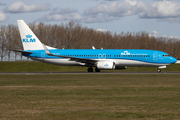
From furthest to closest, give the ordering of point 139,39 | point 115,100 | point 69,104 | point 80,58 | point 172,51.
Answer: point 172,51 < point 139,39 < point 80,58 < point 115,100 < point 69,104

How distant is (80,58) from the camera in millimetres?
47062

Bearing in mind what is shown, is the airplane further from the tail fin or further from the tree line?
the tree line

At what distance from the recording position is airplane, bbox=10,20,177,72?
47.7m

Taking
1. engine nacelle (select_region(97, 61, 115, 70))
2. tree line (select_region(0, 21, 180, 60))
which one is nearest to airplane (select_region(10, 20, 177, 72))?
engine nacelle (select_region(97, 61, 115, 70))

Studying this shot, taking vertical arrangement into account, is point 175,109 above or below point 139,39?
below

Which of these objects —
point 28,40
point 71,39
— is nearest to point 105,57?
point 28,40

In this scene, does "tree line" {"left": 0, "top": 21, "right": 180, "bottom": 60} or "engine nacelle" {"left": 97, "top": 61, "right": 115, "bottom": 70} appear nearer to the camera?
"engine nacelle" {"left": 97, "top": 61, "right": 115, "bottom": 70}

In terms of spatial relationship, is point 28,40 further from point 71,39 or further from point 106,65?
point 71,39

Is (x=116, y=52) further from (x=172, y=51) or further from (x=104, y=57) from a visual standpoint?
(x=172, y=51)

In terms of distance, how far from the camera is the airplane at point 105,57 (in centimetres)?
4769

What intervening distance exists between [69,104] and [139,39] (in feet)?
356

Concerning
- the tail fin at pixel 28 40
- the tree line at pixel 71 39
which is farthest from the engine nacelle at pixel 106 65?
the tree line at pixel 71 39

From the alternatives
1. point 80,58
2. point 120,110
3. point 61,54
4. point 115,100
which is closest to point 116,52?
point 80,58

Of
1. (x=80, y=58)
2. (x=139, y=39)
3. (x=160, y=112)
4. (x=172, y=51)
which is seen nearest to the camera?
(x=160, y=112)
